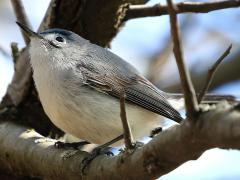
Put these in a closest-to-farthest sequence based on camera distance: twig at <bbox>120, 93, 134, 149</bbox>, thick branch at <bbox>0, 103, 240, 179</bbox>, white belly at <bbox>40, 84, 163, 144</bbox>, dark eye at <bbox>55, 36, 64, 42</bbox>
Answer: thick branch at <bbox>0, 103, 240, 179</bbox>
twig at <bbox>120, 93, 134, 149</bbox>
white belly at <bbox>40, 84, 163, 144</bbox>
dark eye at <bbox>55, 36, 64, 42</bbox>

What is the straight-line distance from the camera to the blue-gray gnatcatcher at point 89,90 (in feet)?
9.00

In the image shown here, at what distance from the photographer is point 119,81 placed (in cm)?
303

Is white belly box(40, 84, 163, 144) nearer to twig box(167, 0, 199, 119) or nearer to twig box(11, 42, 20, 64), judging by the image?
twig box(11, 42, 20, 64)

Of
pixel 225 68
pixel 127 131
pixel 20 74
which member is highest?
pixel 127 131

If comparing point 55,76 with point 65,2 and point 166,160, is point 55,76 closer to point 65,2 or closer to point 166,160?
point 65,2

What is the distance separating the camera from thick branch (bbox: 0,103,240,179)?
5.19 feet

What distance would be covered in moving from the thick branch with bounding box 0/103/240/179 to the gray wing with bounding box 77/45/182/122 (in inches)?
17.7

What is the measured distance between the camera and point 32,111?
135 inches

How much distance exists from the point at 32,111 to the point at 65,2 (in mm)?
737

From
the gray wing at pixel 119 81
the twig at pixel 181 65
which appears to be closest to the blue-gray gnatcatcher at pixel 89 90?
the gray wing at pixel 119 81

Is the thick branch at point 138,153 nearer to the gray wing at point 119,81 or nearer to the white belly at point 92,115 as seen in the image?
the white belly at point 92,115

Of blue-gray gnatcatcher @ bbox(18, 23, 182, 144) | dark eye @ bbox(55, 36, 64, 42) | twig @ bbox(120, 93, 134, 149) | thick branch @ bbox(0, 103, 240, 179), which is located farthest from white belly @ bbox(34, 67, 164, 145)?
twig @ bbox(120, 93, 134, 149)

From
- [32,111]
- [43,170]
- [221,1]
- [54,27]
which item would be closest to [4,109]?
[32,111]

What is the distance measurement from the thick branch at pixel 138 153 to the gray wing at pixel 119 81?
0.45m
